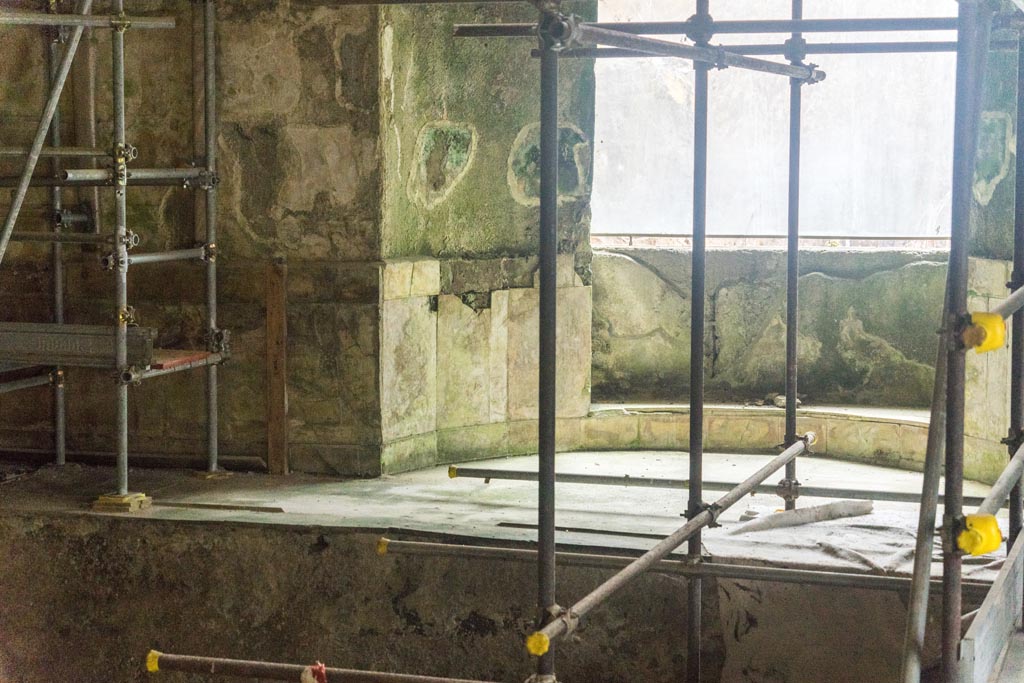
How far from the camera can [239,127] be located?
19.1ft

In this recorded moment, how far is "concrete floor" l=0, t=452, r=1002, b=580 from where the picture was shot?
180 inches

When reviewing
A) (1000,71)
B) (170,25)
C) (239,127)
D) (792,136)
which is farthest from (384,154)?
(1000,71)

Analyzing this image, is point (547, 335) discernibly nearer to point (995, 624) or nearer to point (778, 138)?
point (995, 624)

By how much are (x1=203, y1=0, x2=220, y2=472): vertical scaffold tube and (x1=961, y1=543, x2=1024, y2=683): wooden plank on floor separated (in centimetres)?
353

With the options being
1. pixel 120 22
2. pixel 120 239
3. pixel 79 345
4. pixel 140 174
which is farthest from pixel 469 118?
pixel 79 345

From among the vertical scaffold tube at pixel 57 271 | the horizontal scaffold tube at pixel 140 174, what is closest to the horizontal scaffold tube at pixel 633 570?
the horizontal scaffold tube at pixel 140 174

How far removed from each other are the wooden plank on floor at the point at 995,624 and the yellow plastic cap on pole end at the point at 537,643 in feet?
2.75

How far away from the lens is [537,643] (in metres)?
2.82

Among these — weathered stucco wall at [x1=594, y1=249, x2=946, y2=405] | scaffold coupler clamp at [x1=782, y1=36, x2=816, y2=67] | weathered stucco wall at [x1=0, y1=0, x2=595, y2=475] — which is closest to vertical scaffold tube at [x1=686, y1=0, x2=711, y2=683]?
scaffold coupler clamp at [x1=782, y1=36, x2=816, y2=67]

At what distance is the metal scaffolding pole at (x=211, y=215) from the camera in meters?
5.68

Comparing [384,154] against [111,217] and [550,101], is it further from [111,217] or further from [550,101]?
[550,101]

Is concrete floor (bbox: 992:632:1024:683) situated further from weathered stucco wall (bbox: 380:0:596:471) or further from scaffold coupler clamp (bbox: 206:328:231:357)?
scaffold coupler clamp (bbox: 206:328:231:357)

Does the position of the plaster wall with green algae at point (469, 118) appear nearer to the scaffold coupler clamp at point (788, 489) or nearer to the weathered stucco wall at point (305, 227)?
the weathered stucco wall at point (305, 227)

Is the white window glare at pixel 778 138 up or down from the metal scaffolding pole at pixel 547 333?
up
